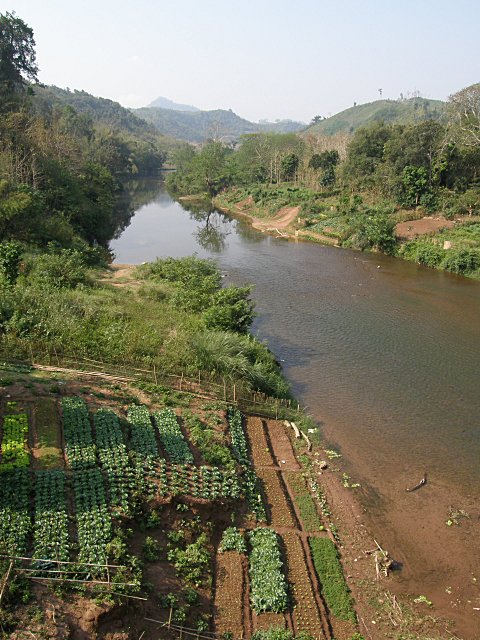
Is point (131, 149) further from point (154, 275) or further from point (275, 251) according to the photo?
point (154, 275)

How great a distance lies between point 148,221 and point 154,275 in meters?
36.6

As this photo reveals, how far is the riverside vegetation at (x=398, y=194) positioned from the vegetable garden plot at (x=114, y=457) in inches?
1389

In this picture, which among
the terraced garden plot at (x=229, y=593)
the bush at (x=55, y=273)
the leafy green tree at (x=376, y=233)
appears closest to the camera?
the terraced garden plot at (x=229, y=593)

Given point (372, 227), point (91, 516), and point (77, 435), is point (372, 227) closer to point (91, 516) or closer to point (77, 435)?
point (77, 435)

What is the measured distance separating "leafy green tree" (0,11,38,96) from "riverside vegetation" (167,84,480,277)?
111ft

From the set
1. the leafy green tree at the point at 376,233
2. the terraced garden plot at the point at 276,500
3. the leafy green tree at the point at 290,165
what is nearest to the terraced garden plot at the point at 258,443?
the terraced garden plot at the point at 276,500

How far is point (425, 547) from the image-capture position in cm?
1412

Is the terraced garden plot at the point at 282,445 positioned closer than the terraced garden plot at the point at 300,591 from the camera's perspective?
No

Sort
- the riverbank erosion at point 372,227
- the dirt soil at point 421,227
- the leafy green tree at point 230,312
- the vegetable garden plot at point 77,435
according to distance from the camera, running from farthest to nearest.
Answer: the dirt soil at point 421,227, the riverbank erosion at point 372,227, the leafy green tree at point 230,312, the vegetable garden plot at point 77,435

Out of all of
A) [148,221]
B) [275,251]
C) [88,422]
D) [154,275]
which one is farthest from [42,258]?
[148,221]

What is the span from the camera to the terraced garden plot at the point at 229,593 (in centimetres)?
1091

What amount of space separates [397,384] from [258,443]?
834cm

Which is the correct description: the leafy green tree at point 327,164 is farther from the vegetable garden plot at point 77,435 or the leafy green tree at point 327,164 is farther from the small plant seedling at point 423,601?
the small plant seedling at point 423,601

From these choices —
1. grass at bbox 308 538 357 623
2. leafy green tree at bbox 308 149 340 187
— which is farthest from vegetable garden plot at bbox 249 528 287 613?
leafy green tree at bbox 308 149 340 187
